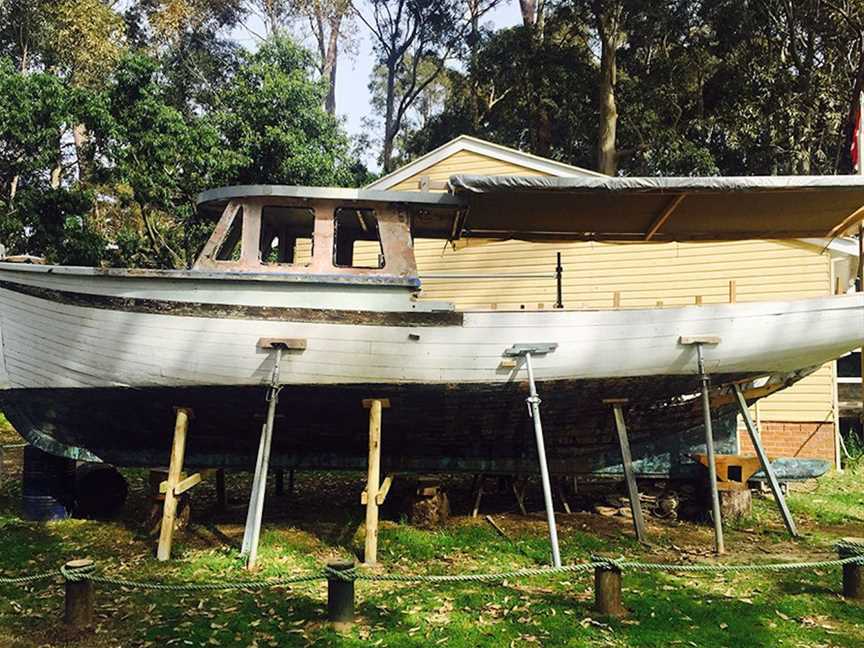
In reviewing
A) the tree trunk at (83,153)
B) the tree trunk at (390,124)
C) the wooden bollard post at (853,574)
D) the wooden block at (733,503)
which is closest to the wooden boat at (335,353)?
the wooden block at (733,503)

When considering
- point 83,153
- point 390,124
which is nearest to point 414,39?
point 390,124

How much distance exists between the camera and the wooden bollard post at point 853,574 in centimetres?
562

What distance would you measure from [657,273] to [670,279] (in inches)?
10.0

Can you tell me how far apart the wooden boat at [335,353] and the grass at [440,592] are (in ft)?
2.94

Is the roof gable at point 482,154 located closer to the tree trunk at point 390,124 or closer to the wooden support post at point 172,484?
the wooden support post at point 172,484

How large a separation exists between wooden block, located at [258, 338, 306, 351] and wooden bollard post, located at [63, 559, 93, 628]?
2596mm

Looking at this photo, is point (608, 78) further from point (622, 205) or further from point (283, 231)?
point (283, 231)

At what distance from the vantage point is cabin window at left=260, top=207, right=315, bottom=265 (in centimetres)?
768

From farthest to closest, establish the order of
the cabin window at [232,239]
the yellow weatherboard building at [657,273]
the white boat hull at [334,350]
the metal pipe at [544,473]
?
the yellow weatherboard building at [657,273]
the cabin window at [232,239]
the white boat hull at [334,350]
the metal pipe at [544,473]

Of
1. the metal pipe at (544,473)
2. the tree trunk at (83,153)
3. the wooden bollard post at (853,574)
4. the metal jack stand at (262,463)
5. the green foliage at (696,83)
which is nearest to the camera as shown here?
the wooden bollard post at (853,574)

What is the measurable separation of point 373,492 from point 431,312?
1.89 metres

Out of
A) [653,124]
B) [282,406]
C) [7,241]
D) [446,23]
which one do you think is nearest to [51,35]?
[7,241]

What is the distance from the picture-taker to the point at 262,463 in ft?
21.8

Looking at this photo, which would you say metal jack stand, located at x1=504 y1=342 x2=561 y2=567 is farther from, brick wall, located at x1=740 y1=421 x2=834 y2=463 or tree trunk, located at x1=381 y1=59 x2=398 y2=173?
tree trunk, located at x1=381 y1=59 x2=398 y2=173
